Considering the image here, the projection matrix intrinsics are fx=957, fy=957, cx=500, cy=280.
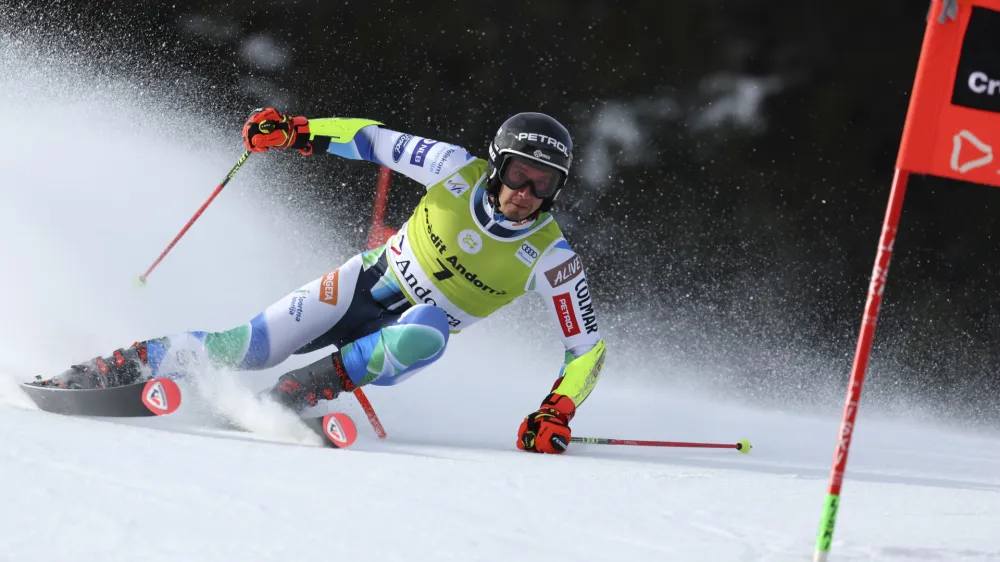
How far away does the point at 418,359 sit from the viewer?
291 cm

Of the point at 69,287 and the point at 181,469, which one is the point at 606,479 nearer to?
the point at 181,469

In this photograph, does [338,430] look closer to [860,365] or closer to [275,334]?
[275,334]

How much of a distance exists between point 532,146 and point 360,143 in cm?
72

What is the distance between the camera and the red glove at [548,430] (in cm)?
294

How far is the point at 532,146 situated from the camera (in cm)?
309

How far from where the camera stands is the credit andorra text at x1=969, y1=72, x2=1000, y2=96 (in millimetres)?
A: 1679

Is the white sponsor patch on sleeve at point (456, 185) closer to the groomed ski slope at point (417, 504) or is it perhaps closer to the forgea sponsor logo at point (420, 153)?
the forgea sponsor logo at point (420, 153)

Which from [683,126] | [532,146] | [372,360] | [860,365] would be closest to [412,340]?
[372,360]

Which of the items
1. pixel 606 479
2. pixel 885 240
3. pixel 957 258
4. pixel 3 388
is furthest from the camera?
pixel 957 258

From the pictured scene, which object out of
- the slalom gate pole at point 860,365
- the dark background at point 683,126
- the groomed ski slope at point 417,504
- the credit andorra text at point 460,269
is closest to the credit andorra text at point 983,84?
the slalom gate pole at point 860,365

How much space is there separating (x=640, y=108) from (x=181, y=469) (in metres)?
6.14

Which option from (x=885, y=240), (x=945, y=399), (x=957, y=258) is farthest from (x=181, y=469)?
(x=957, y=258)

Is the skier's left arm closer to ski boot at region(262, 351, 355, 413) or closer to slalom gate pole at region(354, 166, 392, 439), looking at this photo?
slalom gate pole at region(354, 166, 392, 439)

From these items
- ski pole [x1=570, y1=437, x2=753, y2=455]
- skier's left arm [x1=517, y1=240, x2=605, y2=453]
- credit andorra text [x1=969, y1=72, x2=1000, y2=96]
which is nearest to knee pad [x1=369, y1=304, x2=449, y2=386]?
skier's left arm [x1=517, y1=240, x2=605, y2=453]
